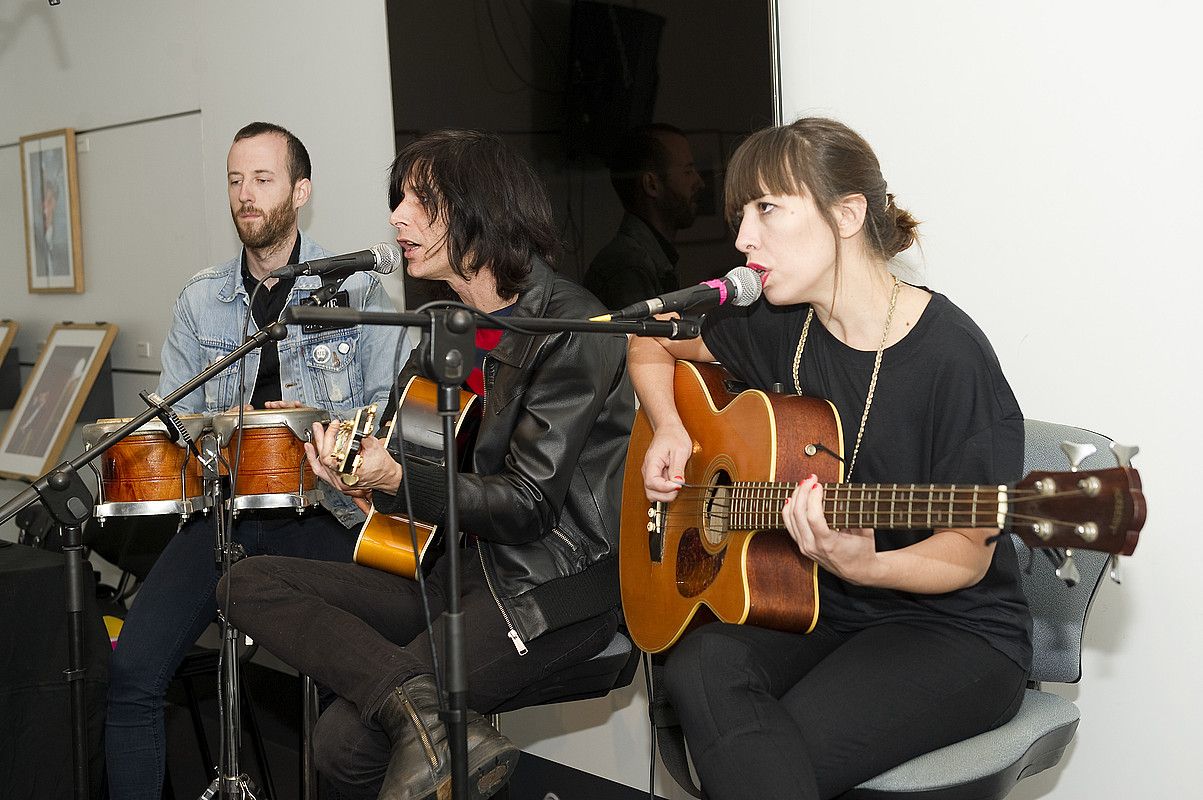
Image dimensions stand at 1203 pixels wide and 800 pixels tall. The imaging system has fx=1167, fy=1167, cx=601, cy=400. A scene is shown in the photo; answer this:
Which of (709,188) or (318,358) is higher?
(709,188)

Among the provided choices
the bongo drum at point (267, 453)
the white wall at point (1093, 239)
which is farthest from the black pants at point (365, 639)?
the white wall at point (1093, 239)

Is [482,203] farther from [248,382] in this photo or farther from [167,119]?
[167,119]

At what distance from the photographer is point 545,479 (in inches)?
84.6

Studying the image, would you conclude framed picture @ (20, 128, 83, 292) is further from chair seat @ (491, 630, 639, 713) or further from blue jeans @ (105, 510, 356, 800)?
chair seat @ (491, 630, 639, 713)

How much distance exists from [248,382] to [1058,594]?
2.06 m

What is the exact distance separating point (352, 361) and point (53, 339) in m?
2.61

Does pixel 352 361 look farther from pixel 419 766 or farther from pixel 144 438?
pixel 419 766

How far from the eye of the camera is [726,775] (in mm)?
1675

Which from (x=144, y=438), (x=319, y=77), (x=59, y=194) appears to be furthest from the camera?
(x=59, y=194)

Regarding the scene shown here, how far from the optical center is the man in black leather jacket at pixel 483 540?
6.70 ft

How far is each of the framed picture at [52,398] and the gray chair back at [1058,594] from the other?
3.81 metres

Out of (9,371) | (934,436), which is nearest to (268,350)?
(934,436)

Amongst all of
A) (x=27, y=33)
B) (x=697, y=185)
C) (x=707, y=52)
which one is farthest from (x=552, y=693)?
(x=27, y=33)

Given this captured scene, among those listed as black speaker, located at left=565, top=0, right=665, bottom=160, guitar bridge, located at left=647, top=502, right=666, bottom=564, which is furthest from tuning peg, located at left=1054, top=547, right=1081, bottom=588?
black speaker, located at left=565, top=0, right=665, bottom=160
